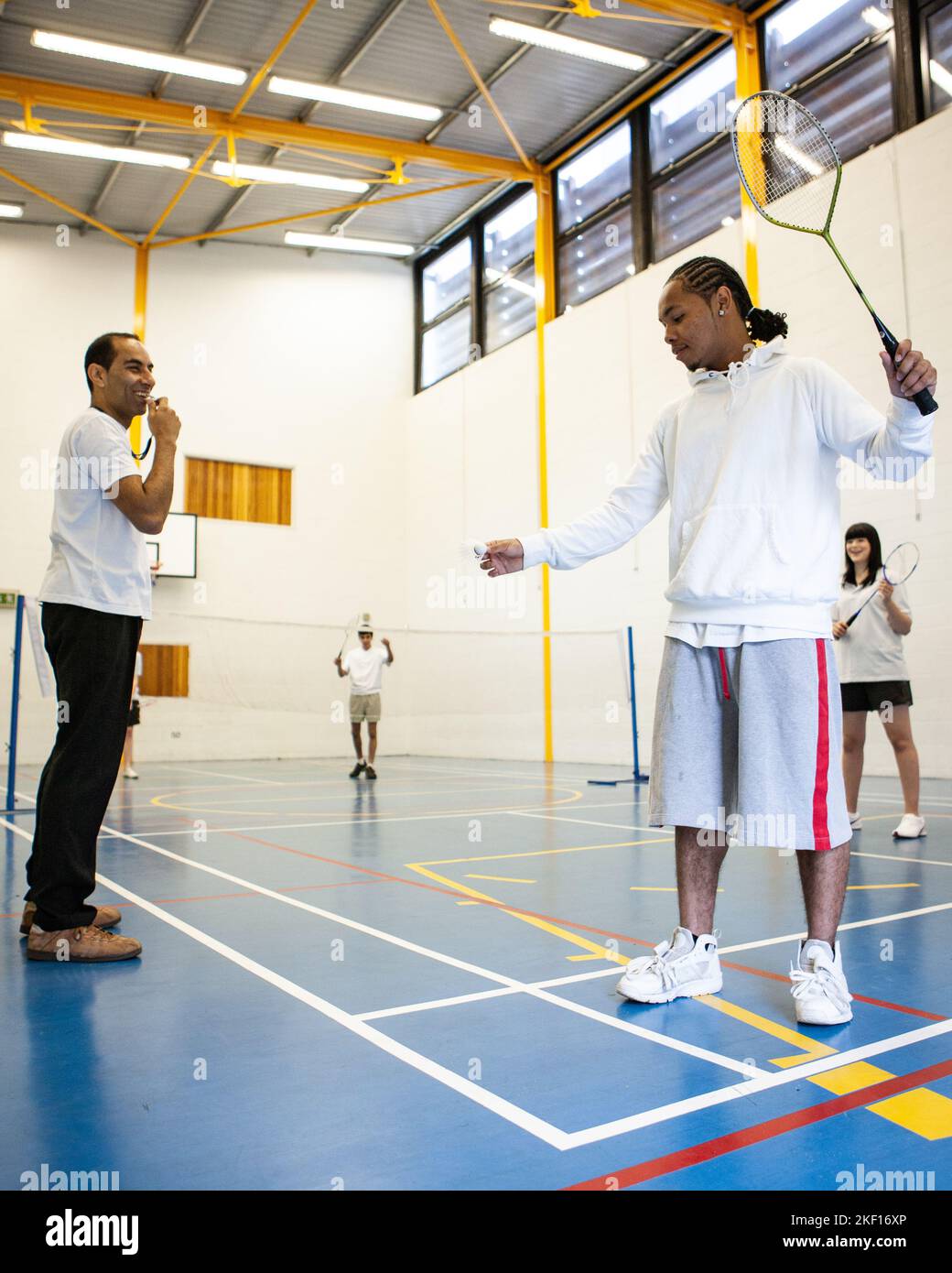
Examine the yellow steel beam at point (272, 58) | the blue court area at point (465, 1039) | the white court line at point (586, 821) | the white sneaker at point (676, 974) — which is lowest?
the white court line at point (586, 821)

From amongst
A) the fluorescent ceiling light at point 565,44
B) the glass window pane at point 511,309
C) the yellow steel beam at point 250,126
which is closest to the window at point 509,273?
the glass window pane at point 511,309

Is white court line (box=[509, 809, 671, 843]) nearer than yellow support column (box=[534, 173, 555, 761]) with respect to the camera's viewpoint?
Yes

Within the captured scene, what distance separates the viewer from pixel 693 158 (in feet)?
42.2

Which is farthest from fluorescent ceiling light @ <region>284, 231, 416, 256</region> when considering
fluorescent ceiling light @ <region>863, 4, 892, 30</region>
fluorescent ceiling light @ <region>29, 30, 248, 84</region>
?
fluorescent ceiling light @ <region>863, 4, 892, 30</region>

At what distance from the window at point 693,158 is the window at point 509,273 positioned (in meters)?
2.86

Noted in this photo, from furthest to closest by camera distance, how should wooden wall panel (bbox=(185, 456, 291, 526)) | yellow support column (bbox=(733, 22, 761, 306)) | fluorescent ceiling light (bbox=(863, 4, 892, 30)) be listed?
wooden wall panel (bbox=(185, 456, 291, 526)), yellow support column (bbox=(733, 22, 761, 306)), fluorescent ceiling light (bbox=(863, 4, 892, 30))

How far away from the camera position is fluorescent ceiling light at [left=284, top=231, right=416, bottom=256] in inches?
672

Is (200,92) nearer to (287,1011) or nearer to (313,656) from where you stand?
(313,656)

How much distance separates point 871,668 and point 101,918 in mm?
4512

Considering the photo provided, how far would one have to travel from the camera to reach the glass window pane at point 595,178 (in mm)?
14211

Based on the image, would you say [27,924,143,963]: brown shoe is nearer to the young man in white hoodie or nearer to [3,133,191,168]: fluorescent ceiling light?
the young man in white hoodie

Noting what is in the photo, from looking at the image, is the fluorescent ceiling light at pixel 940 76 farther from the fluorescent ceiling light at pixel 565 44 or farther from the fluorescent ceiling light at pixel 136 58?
the fluorescent ceiling light at pixel 136 58

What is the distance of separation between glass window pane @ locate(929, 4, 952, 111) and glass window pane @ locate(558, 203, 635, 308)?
4611 millimetres

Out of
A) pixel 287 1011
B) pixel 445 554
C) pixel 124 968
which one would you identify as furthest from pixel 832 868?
pixel 445 554
